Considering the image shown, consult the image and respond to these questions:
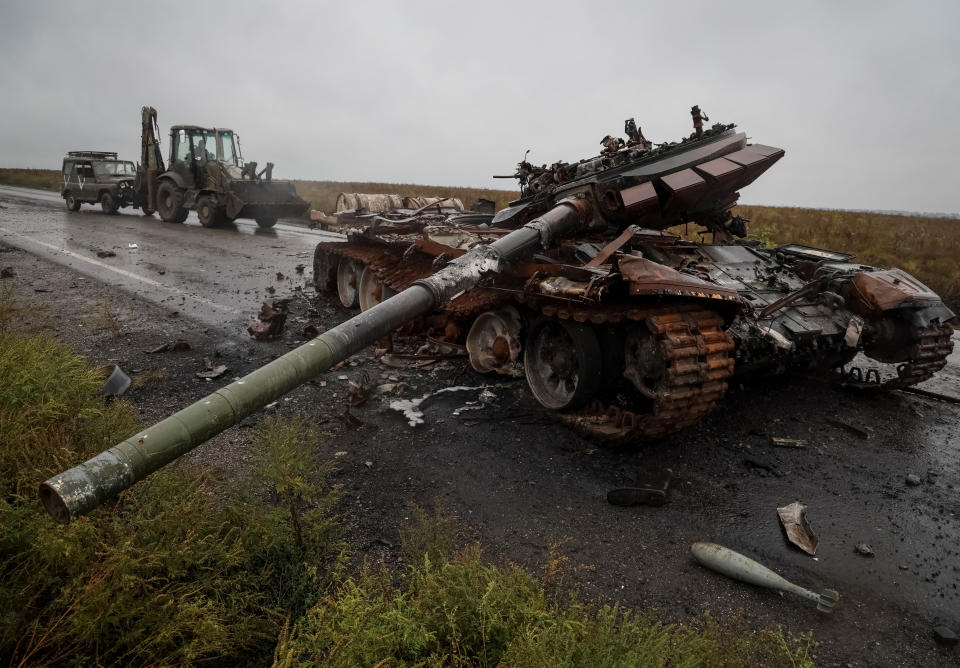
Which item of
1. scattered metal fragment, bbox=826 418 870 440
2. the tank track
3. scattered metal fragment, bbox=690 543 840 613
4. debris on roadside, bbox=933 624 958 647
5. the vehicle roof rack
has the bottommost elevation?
debris on roadside, bbox=933 624 958 647

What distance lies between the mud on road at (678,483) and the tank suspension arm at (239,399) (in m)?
1.11

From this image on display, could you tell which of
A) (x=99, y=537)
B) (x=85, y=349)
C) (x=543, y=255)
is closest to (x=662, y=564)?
(x=99, y=537)

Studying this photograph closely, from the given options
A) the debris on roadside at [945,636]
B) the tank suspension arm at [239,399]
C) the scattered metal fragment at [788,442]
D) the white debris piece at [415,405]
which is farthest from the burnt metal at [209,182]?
the debris on roadside at [945,636]

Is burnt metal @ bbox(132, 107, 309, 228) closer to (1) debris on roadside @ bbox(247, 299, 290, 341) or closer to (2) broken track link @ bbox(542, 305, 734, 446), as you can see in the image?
(1) debris on roadside @ bbox(247, 299, 290, 341)

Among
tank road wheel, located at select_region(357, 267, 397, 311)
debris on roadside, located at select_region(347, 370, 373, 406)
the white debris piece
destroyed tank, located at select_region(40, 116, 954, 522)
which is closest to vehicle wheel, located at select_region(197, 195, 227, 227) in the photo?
tank road wheel, located at select_region(357, 267, 397, 311)

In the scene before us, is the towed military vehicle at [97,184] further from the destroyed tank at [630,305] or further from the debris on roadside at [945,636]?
the debris on roadside at [945,636]

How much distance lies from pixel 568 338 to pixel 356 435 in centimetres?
212

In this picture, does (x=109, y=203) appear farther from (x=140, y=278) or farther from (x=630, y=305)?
(x=630, y=305)

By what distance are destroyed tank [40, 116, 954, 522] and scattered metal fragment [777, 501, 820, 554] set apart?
3.16 feet

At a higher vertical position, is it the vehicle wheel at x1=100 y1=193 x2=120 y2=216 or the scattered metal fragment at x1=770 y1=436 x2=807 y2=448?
the vehicle wheel at x1=100 y1=193 x2=120 y2=216

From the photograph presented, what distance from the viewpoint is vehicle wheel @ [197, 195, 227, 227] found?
19453 mm

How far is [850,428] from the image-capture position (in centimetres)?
570

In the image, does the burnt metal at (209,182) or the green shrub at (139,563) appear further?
the burnt metal at (209,182)

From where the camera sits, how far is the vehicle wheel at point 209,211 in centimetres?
1945
